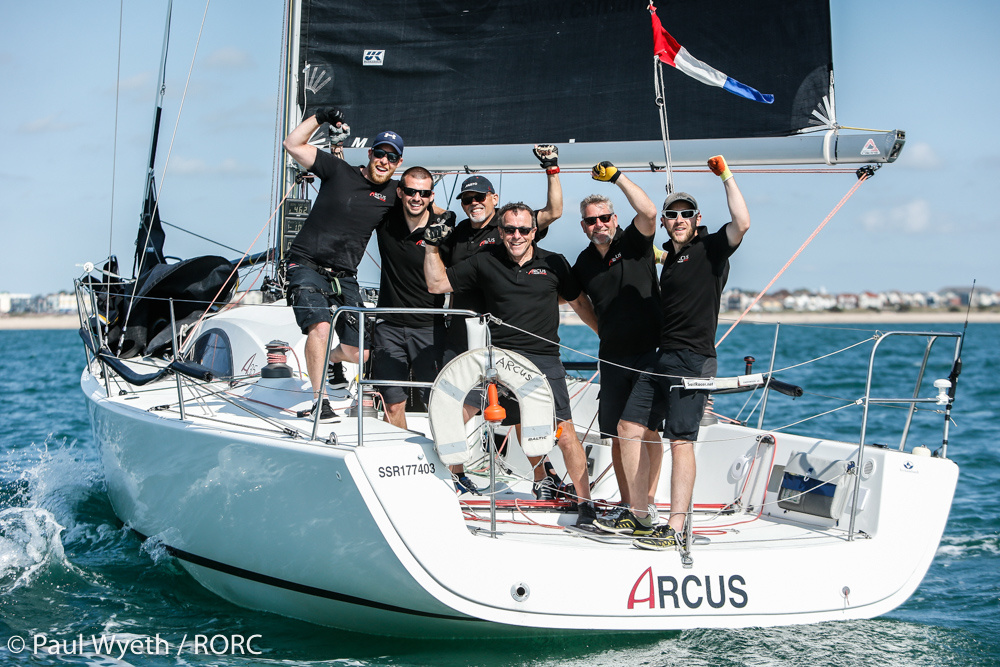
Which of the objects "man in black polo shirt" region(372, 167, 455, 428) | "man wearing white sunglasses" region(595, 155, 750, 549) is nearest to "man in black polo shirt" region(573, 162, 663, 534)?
"man wearing white sunglasses" region(595, 155, 750, 549)

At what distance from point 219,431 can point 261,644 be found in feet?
3.48

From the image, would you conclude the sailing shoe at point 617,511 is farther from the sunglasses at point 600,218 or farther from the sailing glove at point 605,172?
the sailing glove at point 605,172

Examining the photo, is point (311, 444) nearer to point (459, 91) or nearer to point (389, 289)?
point (389, 289)

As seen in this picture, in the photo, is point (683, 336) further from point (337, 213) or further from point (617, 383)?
point (337, 213)

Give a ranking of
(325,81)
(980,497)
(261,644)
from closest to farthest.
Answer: (261,644) → (325,81) → (980,497)

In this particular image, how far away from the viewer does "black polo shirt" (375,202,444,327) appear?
473 centimetres

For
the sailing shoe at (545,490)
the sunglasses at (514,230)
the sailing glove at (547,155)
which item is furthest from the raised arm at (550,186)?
the sailing shoe at (545,490)

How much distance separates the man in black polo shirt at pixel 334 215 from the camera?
468cm

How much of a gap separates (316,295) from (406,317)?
0.51 metres

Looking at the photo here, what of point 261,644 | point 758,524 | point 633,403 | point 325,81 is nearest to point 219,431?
point 261,644

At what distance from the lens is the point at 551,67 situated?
6133 mm

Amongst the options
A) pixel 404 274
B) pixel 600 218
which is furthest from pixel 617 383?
pixel 404 274

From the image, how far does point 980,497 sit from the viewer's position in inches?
316

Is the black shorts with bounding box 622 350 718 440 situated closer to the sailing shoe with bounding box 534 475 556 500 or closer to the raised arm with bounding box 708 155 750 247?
the raised arm with bounding box 708 155 750 247
